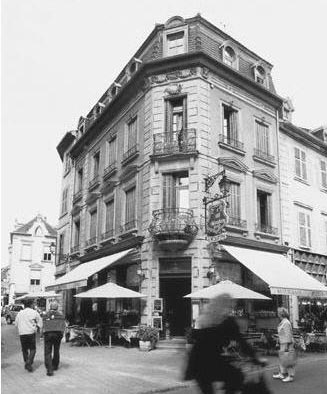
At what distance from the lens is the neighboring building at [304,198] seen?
769 inches

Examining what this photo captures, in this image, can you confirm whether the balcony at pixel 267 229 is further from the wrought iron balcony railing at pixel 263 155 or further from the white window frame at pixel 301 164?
the white window frame at pixel 301 164

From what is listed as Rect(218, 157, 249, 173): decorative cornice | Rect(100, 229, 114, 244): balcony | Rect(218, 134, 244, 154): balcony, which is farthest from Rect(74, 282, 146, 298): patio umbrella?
Rect(218, 134, 244, 154): balcony

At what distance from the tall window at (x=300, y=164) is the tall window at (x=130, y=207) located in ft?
25.5

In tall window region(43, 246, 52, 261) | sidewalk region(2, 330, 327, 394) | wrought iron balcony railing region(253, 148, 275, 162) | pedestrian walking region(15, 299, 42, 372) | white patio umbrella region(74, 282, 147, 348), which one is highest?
wrought iron balcony railing region(253, 148, 275, 162)

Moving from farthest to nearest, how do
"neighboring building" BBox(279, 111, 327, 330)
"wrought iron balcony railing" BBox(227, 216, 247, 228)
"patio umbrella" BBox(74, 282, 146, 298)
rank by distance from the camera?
"neighboring building" BBox(279, 111, 327, 330) → "wrought iron balcony railing" BBox(227, 216, 247, 228) → "patio umbrella" BBox(74, 282, 146, 298)

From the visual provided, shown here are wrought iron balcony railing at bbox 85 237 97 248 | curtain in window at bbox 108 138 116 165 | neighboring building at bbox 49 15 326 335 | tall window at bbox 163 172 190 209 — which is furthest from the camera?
wrought iron balcony railing at bbox 85 237 97 248

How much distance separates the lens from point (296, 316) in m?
18.0

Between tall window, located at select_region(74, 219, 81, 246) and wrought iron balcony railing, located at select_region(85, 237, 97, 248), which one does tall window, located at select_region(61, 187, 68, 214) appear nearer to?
tall window, located at select_region(74, 219, 81, 246)

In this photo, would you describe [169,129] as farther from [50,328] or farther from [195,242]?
[50,328]

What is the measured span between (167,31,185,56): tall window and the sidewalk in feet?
37.9

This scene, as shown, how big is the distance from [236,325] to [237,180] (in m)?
13.3

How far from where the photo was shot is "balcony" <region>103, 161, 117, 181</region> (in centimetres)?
2021

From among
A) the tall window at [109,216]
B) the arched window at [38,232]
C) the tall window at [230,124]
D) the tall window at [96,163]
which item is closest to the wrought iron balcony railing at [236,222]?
the tall window at [230,124]

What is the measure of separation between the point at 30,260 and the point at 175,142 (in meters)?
41.3
